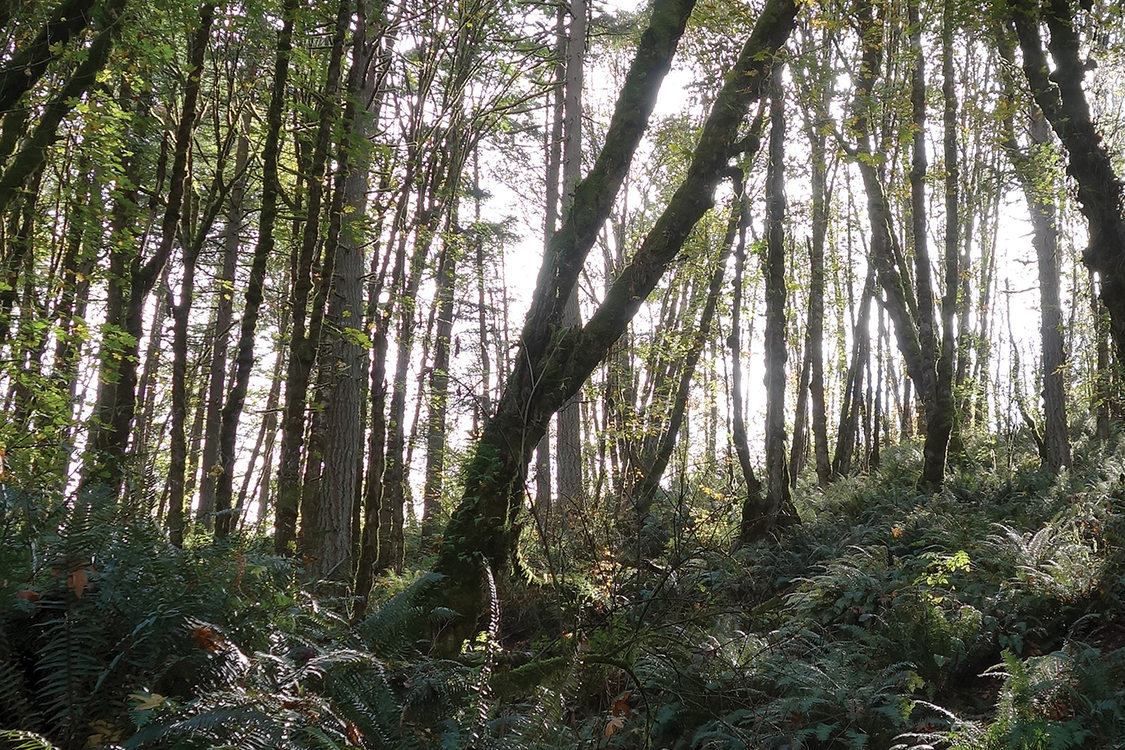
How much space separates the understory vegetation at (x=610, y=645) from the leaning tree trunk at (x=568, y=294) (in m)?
0.83

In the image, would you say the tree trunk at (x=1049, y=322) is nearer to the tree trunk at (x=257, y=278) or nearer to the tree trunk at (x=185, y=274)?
the tree trunk at (x=257, y=278)

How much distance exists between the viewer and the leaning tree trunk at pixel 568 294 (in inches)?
219

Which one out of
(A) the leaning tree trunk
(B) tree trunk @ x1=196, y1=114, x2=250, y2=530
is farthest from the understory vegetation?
(B) tree trunk @ x1=196, y1=114, x2=250, y2=530

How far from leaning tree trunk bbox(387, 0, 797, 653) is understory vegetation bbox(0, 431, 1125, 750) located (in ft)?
2.73

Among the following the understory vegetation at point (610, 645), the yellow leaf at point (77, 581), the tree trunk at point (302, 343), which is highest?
the tree trunk at point (302, 343)

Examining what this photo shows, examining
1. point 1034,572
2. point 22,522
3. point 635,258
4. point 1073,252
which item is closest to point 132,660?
point 22,522

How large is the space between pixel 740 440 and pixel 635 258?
177 inches

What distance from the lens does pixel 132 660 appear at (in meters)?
2.14

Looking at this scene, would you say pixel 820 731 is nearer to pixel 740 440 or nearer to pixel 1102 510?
pixel 1102 510

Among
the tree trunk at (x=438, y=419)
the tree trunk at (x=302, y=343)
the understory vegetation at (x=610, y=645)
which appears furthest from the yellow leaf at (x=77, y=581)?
the tree trunk at (x=438, y=419)

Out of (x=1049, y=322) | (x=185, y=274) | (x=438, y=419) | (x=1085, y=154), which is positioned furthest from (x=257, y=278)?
(x=1049, y=322)

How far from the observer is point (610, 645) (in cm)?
436

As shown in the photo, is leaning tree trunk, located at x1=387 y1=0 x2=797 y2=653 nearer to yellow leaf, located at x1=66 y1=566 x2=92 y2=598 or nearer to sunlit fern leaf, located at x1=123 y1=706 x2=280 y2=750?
yellow leaf, located at x1=66 y1=566 x2=92 y2=598

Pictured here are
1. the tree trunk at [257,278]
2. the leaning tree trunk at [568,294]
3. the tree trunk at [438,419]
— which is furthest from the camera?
the tree trunk at [438,419]
